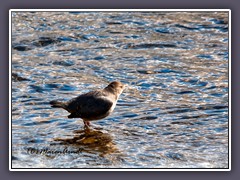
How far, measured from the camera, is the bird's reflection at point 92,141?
1076 cm

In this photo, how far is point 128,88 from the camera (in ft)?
43.6

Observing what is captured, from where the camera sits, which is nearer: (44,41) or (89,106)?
(89,106)

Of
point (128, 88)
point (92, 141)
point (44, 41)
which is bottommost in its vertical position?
point (92, 141)

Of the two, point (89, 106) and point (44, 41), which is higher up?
point (44, 41)

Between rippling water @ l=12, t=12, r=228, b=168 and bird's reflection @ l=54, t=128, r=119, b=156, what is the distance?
0.06 ft

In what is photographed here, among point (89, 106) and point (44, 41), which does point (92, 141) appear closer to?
point (89, 106)

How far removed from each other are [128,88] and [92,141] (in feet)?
7.65

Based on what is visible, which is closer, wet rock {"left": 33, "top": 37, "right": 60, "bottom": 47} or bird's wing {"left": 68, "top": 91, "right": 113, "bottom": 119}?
bird's wing {"left": 68, "top": 91, "right": 113, "bottom": 119}

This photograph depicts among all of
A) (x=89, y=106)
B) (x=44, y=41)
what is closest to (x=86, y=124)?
(x=89, y=106)

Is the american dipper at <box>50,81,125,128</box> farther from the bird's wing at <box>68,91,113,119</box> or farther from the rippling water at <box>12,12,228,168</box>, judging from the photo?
the rippling water at <box>12,12,228,168</box>

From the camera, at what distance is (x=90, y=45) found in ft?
48.8

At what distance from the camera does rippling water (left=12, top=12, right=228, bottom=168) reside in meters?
10.4

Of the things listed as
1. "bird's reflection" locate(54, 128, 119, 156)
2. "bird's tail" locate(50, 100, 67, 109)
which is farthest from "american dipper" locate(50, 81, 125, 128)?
"bird's reflection" locate(54, 128, 119, 156)
